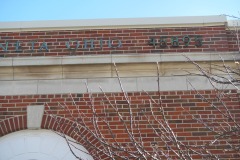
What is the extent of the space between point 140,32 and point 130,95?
1.46m

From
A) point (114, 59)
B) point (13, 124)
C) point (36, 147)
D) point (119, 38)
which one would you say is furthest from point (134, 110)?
point (13, 124)

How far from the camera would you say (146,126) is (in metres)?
7.59

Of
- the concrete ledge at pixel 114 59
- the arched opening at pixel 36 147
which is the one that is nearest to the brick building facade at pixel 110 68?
the concrete ledge at pixel 114 59

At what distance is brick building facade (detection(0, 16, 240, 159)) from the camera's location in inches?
304

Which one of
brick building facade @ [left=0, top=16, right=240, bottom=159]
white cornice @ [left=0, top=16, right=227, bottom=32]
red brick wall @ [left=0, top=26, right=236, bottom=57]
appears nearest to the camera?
brick building facade @ [left=0, top=16, right=240, bottom=159]

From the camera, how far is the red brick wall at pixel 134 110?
24.9ft

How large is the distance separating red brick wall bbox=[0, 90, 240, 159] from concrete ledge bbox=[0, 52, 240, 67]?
25.7 inches

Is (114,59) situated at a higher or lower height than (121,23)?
lower

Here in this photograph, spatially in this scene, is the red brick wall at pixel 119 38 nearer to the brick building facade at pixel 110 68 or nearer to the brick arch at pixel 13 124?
the brick building facade at pixel 110 68

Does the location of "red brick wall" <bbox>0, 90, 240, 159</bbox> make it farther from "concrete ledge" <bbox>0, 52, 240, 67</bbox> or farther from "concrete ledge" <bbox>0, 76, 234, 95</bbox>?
"concrete ledge" <bbox>0, 52, 240, 67</bbox>

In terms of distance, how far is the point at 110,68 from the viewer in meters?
8.12

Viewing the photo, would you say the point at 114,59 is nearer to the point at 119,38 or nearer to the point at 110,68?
the point at 110,68

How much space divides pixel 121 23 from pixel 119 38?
0.33 m

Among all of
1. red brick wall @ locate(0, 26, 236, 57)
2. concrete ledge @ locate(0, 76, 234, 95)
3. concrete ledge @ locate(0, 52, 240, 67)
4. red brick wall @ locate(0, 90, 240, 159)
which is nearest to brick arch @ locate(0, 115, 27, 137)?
red brick wall @ locate(0, 90, 240, 159)
